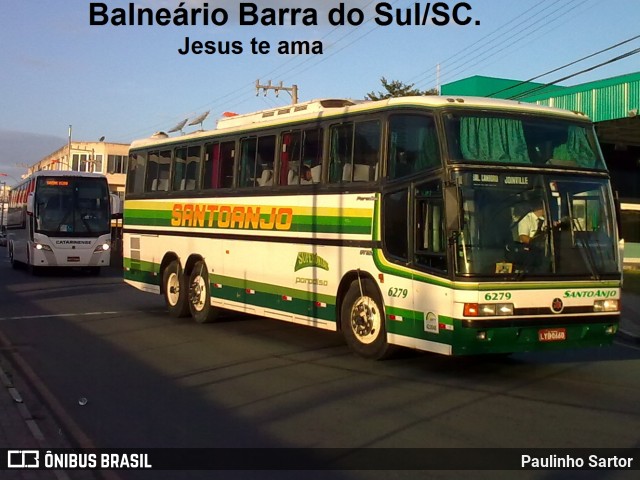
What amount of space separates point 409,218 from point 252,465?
14.4 feet

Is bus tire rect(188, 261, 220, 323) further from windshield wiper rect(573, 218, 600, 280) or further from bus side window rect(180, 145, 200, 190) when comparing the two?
windshield wiper rect(573, 218, 600, 280)

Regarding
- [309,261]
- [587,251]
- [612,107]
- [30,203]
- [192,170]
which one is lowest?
[309,261]

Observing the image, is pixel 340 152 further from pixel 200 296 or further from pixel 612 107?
pixel 612 107

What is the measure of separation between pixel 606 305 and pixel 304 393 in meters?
3.87

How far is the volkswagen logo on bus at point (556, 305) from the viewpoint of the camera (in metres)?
9.23

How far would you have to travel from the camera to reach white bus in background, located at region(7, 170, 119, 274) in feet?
88.5

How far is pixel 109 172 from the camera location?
9150 centimetres

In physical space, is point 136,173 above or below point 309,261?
above

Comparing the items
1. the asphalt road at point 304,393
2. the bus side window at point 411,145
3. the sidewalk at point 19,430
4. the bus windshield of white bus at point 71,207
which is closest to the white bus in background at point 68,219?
the bus windshield of white bus at point 71,207

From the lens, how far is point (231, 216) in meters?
13.8

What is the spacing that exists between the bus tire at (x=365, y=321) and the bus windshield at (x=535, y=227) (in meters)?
1.87

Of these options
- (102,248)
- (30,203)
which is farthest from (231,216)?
(30,203)

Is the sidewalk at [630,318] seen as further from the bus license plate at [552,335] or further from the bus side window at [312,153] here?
the bus side window at [312,153]

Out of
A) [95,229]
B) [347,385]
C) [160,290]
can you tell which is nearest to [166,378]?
[347,385]
